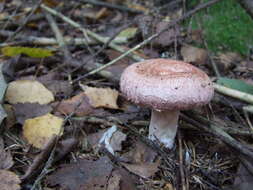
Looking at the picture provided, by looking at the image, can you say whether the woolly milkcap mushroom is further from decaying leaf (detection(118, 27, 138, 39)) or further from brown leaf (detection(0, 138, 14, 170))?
decaying leaf (detection(118, 27, 138, 39))

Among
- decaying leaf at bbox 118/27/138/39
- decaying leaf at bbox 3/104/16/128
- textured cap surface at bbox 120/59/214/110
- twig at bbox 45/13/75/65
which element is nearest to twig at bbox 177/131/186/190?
textured cap surface at bbox 120/59/214/110

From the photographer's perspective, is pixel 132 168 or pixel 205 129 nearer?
pixel 132 168

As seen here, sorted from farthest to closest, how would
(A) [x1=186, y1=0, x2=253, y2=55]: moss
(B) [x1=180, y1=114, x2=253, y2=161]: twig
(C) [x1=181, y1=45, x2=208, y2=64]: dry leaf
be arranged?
1. (A) [x1=186, y1=0, x2=253, y2=55]: moss
2. (C) [x1=181, y1=45, x2=208, y2=64]: dry leaf
3. (B) [x1=180, y1=114, x2=253, y2=161]: twig

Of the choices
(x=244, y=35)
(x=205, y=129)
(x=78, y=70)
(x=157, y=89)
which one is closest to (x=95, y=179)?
(x=157, y=89)

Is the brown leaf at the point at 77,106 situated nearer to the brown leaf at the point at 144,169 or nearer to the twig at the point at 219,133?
the brown leaf at the point at 144,169

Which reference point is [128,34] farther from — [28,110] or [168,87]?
[168,87]

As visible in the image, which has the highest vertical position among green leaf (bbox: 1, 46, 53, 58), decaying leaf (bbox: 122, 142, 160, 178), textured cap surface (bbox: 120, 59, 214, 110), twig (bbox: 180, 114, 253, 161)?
textured cap surface (bbox: 120, 59, 214, 110)

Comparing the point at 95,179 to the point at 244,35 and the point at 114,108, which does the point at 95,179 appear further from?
the point at 244,35
